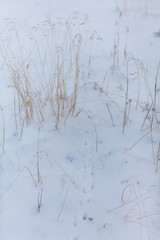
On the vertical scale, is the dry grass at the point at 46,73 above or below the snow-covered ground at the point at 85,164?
above

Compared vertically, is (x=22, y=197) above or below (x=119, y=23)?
below

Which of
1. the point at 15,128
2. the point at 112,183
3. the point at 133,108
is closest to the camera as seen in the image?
the point at 112,183

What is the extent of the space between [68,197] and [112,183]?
0.24 meters

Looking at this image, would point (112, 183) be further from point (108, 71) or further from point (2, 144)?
point (108, 71)

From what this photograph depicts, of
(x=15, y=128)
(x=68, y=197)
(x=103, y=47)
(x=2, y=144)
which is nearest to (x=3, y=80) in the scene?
(x=15, y=128)

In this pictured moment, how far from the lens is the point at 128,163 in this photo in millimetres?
1405

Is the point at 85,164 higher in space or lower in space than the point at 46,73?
lower

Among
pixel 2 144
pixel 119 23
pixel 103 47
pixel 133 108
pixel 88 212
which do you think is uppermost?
pixel 119 23

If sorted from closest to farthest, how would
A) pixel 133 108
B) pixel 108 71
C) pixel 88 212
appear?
pixel 88 212
pixel 133 108
pixel 108 71

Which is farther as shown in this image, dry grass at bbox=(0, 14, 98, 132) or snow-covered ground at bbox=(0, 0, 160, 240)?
dry grass at bbox=(0, 14, 98, 132)

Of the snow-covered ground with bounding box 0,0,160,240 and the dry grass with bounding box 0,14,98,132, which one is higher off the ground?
the dry grass with bounding box 0,14,98,132

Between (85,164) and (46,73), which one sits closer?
(85,164)

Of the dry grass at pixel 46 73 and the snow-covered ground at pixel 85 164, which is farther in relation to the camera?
the dry grass at pixel 46 73

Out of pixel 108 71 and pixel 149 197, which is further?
pixel 108 71
